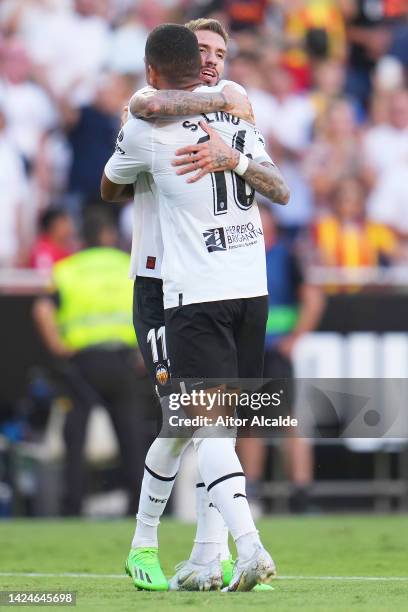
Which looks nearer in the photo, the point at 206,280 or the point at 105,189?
the point at 206,280

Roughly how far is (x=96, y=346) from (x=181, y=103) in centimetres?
635

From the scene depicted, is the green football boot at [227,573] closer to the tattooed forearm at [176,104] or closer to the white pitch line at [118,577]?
the white pitch line at [118,577]

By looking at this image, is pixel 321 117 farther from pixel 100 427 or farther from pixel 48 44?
pixel 100 427

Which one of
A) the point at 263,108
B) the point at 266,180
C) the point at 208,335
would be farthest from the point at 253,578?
the point at 263,108

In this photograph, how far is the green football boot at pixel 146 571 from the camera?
6.50 metres

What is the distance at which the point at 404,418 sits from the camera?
24.4ft

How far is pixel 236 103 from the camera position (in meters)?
6.27

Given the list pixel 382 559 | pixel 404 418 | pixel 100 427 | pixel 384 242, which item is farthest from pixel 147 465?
pixel 384 242

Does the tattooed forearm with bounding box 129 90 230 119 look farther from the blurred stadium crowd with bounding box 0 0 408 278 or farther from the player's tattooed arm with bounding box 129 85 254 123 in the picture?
the blurred stadium crowd with bounding box 0 0 408 278

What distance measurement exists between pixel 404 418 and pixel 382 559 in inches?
53.3

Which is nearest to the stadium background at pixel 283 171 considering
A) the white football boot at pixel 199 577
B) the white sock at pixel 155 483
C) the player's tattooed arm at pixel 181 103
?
the white sock at pixel 155 483

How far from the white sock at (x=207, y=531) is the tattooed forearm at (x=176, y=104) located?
1651 mm

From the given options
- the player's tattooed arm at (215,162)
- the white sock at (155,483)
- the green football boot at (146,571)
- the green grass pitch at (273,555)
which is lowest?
the green grass pitch at (273,555)

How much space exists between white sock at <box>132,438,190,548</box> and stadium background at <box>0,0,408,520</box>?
19.0 ft
